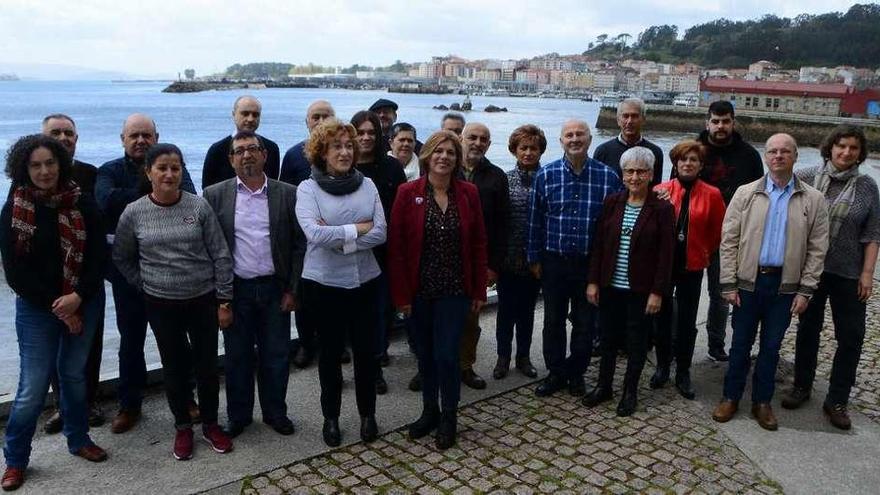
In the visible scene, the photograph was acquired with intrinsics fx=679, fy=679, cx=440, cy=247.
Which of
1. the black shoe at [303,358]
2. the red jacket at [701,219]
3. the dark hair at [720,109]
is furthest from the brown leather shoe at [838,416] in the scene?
the black shoe at [303,358]

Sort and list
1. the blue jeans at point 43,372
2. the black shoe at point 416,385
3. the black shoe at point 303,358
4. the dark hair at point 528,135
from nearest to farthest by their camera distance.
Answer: the blue jeans at point 43,372, the dark hair at point 528,135, the black shoe at point 416,385, the black shoe at point 303,358

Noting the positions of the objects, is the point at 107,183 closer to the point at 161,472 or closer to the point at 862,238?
the point at 161,472

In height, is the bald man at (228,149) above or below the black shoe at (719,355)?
above

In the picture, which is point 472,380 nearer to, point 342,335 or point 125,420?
point 342,335

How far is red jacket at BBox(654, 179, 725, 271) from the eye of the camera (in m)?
4.80

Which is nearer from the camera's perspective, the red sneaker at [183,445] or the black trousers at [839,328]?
the red sneaker at [183,445]

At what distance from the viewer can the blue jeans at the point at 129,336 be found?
168 inches

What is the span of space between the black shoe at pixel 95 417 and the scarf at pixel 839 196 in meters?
4.91

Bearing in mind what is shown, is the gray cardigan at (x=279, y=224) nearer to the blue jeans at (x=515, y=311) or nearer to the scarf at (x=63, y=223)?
the scarf at (x=63, y=223)

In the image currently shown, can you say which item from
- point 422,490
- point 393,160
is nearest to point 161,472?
point 422,490

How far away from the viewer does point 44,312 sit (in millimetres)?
3676

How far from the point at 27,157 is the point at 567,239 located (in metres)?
3.30

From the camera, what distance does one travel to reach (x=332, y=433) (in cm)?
419

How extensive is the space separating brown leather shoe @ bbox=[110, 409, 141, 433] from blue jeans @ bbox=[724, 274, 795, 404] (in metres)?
3.99
